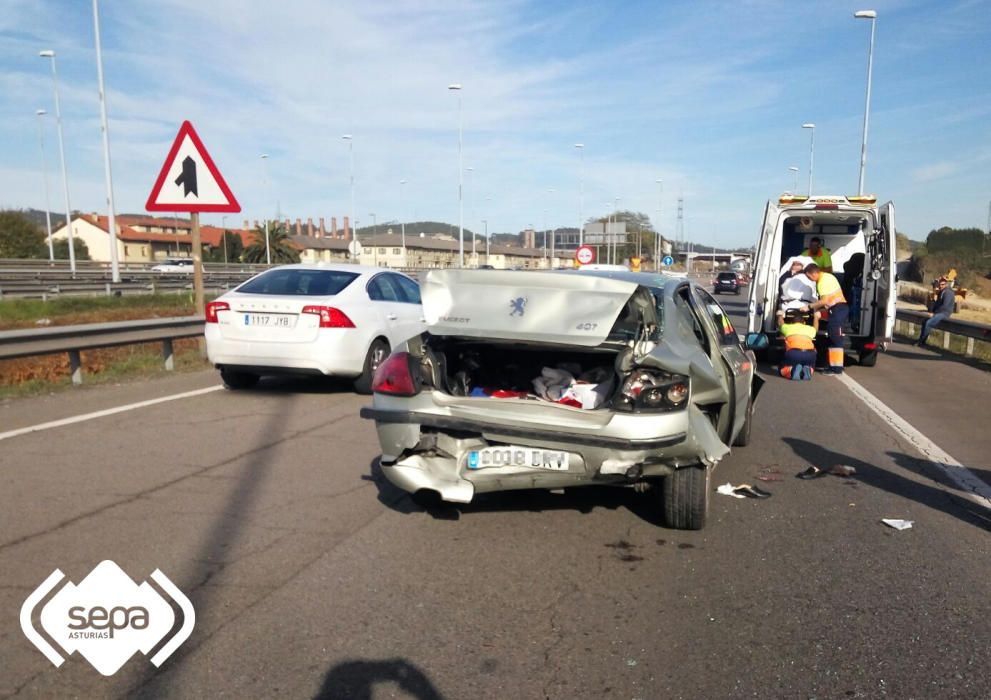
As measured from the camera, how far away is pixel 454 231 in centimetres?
17788

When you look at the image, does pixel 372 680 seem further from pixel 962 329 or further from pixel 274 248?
pixel 274 248

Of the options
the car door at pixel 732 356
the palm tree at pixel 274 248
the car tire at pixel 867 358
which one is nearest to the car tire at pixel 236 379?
the car door at pixel 732 356

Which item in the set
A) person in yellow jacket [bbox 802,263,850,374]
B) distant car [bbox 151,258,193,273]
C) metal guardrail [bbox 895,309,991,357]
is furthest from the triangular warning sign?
distant car [bbox 151,258,193,273]

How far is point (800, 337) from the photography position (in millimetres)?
12516

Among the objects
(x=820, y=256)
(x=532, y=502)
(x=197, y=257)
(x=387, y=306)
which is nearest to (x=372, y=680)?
(x=532, y=502)

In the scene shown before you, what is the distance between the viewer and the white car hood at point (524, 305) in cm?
466

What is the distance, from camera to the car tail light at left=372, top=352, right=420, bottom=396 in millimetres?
4812

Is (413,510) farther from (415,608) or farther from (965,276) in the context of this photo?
(965,276)

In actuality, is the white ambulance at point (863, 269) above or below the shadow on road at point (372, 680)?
above

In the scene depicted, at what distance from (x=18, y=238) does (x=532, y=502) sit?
80861mm

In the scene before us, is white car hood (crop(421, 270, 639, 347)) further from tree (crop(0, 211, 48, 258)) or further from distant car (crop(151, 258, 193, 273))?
tree (crop(0, 211, 48, 258))

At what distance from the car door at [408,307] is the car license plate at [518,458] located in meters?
5.47

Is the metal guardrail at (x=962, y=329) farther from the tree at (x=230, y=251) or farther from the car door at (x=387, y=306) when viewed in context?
the tree at (x=230, y=251)

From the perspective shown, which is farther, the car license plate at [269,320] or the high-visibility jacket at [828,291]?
the high-visibility jacket at [828,291]
